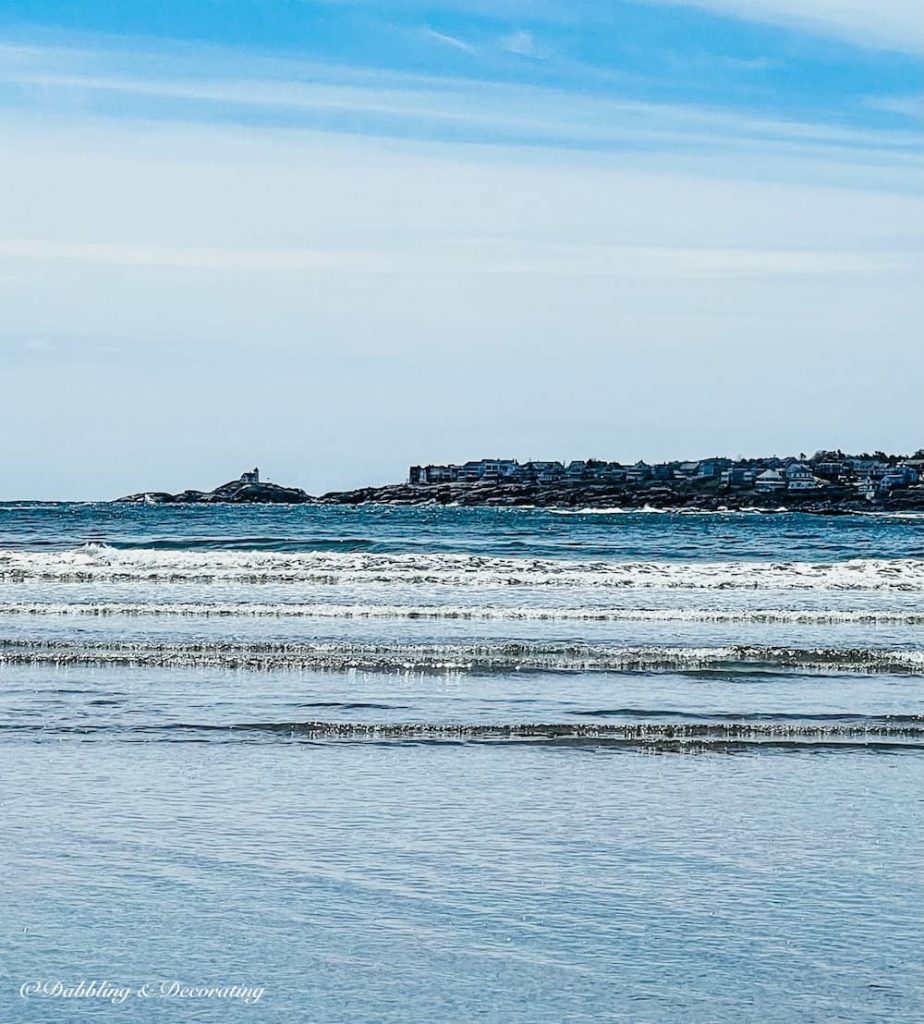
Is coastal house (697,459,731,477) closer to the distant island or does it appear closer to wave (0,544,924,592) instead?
the distant island

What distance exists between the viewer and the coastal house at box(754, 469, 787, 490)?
305 ft

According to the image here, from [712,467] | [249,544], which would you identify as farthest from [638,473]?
[249,544]

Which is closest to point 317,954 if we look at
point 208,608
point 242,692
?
point 242,692

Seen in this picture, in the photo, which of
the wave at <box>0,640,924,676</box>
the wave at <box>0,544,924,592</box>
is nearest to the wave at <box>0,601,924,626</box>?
the wave at <box>0,640,924,676</box>

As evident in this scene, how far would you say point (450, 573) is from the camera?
30.0 m

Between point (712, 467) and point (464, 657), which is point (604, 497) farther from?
point (464, 657)

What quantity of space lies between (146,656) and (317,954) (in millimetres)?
10054

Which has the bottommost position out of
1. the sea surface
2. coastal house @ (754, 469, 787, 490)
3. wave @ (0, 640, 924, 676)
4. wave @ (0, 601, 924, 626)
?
the sea surface

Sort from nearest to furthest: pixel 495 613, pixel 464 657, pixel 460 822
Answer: pixel 460 822, pixel 464 657, pixel 495 613

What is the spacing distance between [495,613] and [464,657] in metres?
5.37

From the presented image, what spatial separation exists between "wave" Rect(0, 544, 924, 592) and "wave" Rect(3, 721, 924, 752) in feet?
52.4

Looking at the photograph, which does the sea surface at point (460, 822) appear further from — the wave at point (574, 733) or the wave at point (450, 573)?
the wave at point (450, 573)

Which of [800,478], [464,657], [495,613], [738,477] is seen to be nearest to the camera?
[464,657]

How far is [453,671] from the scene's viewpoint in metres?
14.9
